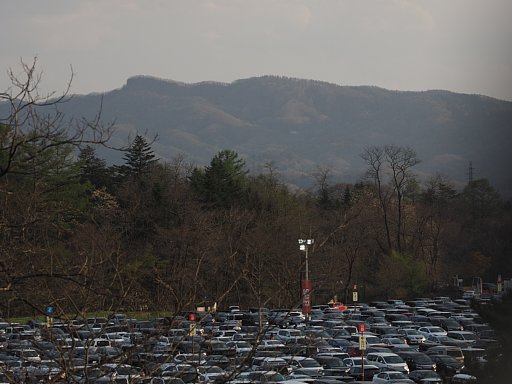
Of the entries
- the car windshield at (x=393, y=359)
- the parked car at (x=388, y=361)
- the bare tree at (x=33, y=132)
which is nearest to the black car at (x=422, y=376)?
the parked car at (x=388, y=361)

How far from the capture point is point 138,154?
2235 inches

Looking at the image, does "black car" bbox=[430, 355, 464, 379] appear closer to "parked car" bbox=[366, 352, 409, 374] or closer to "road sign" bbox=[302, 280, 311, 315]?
"parked car" bbox=[366, 352, 409, 374]

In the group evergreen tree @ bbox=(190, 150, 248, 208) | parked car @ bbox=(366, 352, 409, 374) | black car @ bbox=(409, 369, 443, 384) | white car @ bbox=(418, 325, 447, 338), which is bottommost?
black car @ bbox=(409, 369, 443, 384)

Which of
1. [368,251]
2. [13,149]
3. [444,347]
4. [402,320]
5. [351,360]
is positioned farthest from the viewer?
[368,251]

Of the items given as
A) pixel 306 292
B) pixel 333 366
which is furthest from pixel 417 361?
pixel 306 292

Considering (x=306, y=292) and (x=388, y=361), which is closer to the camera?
(x=306, y=292)

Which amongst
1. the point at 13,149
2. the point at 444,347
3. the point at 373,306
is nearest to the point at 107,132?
the point at 13,149

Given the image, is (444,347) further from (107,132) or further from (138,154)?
(138,154)

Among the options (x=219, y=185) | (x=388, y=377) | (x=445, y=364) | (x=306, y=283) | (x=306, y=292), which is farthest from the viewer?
(x=219, y=185)

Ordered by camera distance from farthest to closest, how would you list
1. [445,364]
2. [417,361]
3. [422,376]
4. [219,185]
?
[219,185], [417,361], [445,364], [422,376]

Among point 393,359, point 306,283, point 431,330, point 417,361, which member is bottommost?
point 417,361

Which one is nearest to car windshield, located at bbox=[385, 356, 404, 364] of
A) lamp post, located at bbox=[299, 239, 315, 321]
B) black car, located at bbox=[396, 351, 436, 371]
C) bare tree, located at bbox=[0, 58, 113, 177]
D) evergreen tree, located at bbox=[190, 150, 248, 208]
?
black car, located at bbox=[396, 351, 436, 371]

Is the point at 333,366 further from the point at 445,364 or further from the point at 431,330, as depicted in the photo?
the point at 431,330

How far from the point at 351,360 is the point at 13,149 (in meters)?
20.5
